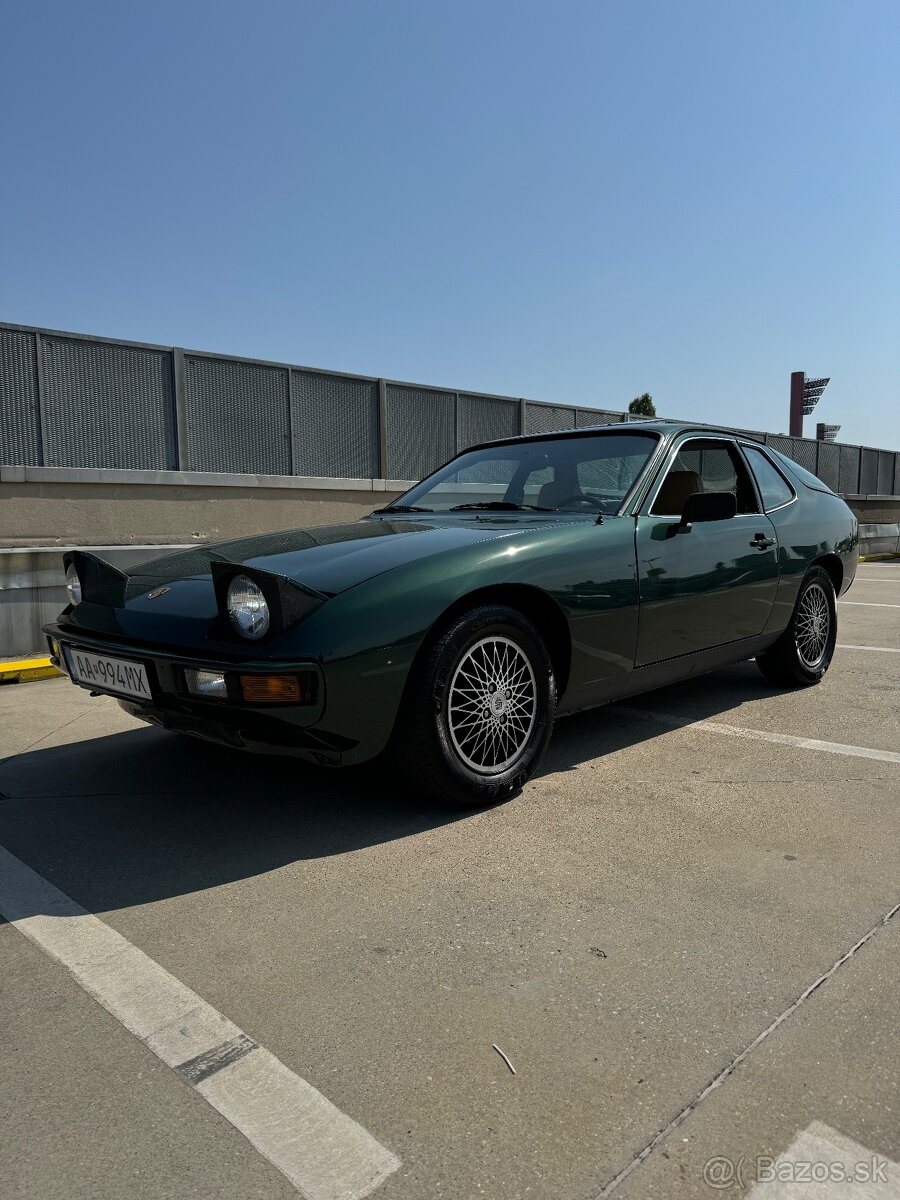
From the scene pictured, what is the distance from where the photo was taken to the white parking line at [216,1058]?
1.45 m

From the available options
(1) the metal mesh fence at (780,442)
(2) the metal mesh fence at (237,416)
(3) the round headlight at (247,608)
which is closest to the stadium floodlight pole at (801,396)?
(1) the metal mesh fence at (780,442)

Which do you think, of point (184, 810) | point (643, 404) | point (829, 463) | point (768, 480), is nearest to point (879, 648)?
point (768, 480)

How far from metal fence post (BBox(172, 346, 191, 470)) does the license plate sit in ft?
17.5

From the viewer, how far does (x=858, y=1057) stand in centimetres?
171

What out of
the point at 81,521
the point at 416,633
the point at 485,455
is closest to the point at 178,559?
the point at 416,633

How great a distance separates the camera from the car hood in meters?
2.87

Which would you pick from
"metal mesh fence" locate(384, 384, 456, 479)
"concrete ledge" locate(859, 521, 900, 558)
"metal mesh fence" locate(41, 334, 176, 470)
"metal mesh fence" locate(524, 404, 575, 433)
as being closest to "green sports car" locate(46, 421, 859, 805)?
"metal mesh fence" locate(41, 334, 176, 470)

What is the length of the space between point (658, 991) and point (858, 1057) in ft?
1.35

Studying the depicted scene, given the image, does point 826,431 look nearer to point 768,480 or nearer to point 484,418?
point 484,418

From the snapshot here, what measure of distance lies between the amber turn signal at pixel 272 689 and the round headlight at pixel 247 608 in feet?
0.52

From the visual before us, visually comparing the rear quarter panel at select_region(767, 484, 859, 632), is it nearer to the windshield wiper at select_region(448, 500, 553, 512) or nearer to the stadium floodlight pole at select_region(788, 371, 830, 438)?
the windshield wiper at select_region(448, 500, 553, 512)

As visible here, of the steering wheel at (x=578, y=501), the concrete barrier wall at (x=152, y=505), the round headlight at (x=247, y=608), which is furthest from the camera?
the concrete barrier wall at (x=152, y=505)

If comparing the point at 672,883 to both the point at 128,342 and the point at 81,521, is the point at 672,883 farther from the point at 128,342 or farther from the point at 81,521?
the point at 128,342

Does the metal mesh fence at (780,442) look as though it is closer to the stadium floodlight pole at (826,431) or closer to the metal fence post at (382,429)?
the metal fence post at (382,429)
